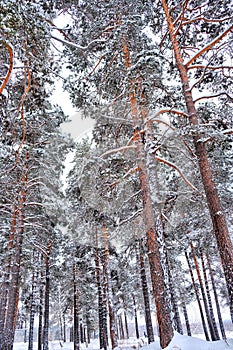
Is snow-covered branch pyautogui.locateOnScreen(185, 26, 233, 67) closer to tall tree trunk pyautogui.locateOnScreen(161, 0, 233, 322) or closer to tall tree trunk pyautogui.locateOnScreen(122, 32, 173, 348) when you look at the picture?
tall tree trunk pyautogui.locateOnScreen(161, 0, 233, 322)

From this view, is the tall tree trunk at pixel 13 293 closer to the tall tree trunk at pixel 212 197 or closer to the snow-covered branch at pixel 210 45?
the tall tree trunk at pixel 212 197

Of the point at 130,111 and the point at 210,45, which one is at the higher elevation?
the point at 210,45

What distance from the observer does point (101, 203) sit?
10.1m

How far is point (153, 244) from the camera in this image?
6844 millimetres

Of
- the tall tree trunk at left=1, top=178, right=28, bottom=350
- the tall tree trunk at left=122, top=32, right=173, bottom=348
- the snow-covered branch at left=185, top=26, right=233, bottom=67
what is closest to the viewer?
the tall tree trunk at left=122, top=32, right=173, bottom=348

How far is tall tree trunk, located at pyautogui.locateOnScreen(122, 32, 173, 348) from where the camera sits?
590 cm

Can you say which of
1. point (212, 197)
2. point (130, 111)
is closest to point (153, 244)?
point (212, 197)

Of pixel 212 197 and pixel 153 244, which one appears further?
pixel 153 244

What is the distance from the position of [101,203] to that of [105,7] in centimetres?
665

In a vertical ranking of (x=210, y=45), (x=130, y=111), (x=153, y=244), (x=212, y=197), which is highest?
(x=210, y=45)

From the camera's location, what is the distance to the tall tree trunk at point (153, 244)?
19.4 feet

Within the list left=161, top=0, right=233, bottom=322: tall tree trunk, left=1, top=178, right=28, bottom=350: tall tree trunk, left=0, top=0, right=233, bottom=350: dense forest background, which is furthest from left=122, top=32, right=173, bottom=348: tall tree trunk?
left=1, top=178, right=28, bottom=350: tall tree trunk

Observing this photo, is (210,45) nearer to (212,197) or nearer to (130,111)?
(130,111)

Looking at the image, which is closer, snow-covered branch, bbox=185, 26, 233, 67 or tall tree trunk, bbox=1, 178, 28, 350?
snow-covered branch, bbox=185, 26, 233, 67
